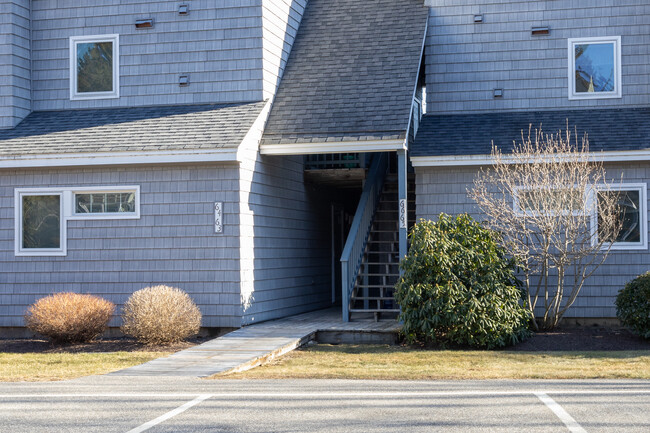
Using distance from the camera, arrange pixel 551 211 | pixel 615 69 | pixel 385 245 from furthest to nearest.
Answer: pixel 385 245 < pixel 615 69 < pixel 551 211

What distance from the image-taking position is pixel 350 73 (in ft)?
48.4

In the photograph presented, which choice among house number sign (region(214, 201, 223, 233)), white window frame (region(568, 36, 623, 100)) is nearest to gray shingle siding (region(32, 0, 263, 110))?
house number sign (region(214, 201, 223, 233))

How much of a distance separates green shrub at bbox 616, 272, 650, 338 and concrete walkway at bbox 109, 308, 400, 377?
343 cm

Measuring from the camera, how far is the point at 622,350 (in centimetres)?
1120

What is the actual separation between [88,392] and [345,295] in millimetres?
6099

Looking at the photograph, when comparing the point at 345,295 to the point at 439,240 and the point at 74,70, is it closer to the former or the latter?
the point at 439,240

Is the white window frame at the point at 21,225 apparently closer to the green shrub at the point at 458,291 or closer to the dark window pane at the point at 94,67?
the dark window pane at the point at 94,67

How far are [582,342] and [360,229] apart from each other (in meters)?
4.53

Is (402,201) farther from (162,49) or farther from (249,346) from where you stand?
(162,49)

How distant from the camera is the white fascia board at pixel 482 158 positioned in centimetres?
1298

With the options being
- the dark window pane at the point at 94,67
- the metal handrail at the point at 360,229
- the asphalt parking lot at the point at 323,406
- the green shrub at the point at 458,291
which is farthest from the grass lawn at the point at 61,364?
the dark window pane at the point at 94,67

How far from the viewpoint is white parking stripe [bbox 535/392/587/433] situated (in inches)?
244

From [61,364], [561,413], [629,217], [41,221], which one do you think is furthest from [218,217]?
[561,413]

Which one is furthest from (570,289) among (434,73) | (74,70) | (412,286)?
(74,70)
